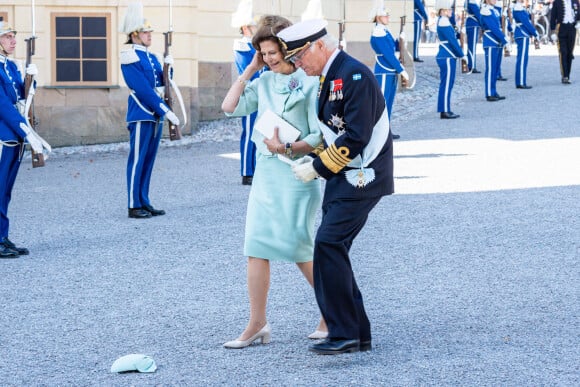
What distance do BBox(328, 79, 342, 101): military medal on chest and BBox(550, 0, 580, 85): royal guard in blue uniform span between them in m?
17.9

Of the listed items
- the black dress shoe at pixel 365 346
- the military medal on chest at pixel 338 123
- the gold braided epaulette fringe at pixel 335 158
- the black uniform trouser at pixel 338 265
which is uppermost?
the military medal on chest at pixel 338 123

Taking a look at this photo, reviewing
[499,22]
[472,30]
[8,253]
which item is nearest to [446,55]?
[499,22]

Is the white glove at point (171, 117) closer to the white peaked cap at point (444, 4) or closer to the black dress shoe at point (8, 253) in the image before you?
the black dress shoe at point (8, 253)

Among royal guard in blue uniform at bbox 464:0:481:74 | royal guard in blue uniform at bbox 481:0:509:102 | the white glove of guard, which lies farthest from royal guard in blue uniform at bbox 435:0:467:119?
the white glove of guard

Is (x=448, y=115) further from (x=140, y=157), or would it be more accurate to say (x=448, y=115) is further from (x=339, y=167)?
(x=339, y=167)

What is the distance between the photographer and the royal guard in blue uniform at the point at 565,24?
23516mm

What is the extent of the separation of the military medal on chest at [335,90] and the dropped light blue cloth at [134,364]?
1.56 m

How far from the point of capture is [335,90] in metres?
6.20

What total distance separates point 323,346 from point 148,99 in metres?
5.63

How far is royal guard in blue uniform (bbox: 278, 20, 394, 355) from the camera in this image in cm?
617

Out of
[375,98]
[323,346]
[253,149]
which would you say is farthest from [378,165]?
[253,149]

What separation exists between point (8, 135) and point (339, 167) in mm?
4307

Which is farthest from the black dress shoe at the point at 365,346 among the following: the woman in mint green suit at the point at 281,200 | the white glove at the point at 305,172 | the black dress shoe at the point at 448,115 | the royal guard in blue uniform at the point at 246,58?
the black dress shoe at the point at 448,115

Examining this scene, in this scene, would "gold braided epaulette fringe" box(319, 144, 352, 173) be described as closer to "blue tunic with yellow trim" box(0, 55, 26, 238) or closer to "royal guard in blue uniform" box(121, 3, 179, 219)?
"blue tunic with yellow trim" box(0, 55, 26, 238)
